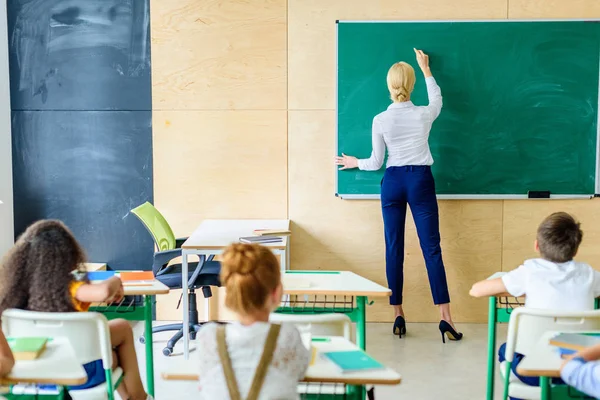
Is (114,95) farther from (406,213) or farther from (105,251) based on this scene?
(406,213)

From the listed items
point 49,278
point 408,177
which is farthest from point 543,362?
point 408,177

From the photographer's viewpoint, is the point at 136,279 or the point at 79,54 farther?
the point at 79,54

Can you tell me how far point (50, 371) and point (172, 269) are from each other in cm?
266

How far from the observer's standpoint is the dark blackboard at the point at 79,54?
5.40 meters

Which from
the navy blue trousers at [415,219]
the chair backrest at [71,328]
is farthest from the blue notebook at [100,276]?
the navy blue trousers at [415,219]

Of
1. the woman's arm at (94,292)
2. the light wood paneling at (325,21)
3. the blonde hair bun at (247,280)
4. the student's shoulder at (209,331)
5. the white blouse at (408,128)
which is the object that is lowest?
the woman's arm at (94,292)

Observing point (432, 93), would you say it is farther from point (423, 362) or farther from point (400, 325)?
point (423, 362)

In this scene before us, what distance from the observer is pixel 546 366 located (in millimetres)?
2389

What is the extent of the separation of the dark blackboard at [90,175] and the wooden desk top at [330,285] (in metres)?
2.07

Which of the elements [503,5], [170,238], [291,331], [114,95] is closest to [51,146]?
[114,95]

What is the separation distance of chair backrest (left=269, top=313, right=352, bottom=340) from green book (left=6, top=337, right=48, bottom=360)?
77 cm

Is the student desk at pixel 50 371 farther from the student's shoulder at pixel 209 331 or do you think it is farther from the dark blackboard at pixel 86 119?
the dark blackboard at pixel 86 119

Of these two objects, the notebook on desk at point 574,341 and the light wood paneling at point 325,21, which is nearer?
the notebook on desk at point 574,341

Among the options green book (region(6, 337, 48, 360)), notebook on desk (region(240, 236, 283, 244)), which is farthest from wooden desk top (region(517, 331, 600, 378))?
notebook on desk (region(240, 236, 283, 244))
